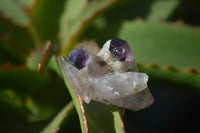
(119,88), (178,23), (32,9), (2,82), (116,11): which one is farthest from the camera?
(116,11)

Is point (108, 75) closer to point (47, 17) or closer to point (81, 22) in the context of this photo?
point (81, 22)

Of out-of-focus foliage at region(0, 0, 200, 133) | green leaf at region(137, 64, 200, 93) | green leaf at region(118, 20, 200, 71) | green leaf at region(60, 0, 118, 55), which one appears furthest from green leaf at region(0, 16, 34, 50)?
green leaf at region(137, 64, 200, 93)

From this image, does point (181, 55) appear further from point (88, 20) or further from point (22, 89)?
point (22, 89)

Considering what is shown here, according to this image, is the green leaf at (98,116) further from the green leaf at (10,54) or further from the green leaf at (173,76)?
the green leaf at (10,54)

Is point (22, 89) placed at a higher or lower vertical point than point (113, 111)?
higher

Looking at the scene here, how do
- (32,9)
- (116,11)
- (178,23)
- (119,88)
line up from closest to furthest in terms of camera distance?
1. (119,88)
2. (178,23)
3. (32,9)
4. (116,11)

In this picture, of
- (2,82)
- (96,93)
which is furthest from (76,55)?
(2,82)

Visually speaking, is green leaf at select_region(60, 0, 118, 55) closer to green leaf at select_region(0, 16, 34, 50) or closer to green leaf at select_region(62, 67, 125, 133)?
green leaf at select_region(0, 16, 34, 50)
